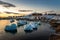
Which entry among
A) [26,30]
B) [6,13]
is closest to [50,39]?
[26,30]

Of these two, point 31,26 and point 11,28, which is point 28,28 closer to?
point 31,26

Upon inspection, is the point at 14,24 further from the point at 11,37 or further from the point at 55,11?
the point at 55,11

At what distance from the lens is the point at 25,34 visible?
293 cm

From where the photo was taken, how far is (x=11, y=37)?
2.87 meters

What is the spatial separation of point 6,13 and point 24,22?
35 cm

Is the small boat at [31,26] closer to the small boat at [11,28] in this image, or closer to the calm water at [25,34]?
the calm water at [25,34]

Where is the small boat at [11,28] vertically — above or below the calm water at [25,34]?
above

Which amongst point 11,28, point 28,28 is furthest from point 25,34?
point 11,28

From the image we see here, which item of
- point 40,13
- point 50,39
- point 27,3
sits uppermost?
point 27,3

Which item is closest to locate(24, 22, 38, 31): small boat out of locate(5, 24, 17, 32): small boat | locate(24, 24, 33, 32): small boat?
locate(24, 24, 33, 32): small boat

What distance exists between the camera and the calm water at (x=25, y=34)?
2831mm

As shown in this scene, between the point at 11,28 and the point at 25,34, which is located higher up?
the point at 11,28

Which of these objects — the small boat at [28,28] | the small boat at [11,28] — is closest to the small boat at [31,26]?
the small boat at [28,28]

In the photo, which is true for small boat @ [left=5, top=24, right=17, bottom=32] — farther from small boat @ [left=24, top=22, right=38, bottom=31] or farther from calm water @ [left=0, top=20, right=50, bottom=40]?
small boat @ [left=24, top=22, right=38, bottom=31]
